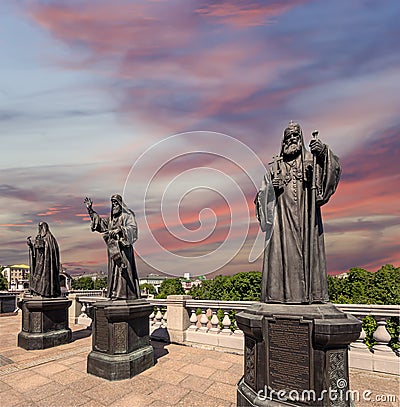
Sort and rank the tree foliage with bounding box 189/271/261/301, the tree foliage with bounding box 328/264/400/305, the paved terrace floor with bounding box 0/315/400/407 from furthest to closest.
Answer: the tree foliage with bounding box 189/271/261/301 < the tree foliage with bounding box 328/264/400/305 < the paved terrace floor with bounding box 0/315/400/407

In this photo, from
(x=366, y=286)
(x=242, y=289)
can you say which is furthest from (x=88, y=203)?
(x=366, y=286)

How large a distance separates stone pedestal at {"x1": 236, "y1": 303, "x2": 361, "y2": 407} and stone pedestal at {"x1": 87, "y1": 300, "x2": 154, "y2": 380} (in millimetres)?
3293

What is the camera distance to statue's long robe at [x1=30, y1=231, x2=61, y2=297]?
34.0 ft

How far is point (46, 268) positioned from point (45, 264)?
0.14 metres

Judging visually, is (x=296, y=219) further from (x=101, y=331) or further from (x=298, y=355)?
(x=101, y=331)

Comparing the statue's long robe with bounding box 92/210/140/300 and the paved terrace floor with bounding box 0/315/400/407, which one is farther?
the statue's long robe with bounding box 92/210/140/300

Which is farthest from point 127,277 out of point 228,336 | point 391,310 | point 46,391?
point 391,310

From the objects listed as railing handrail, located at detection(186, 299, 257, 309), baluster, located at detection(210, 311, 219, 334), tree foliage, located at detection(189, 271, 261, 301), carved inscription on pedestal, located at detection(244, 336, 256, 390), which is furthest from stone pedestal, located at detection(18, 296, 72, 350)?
tree foliage, located at detection(189, 271, 261, 301)

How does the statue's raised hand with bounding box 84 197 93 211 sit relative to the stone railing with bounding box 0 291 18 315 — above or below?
above

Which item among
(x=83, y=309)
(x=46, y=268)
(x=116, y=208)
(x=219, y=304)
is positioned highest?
(x=116, y=208)

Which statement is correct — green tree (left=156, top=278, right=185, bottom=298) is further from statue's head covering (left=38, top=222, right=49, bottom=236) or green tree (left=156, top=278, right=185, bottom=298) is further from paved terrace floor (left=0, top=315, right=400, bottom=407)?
paved terrace floor (left=0, top=315, right=400, bottom=407)

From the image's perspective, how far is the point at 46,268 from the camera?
1040 centimetres

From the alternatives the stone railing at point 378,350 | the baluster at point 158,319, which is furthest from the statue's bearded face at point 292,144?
the baluster at point 158,319

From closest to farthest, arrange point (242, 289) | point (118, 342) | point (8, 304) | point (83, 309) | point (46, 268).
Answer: point (118, 342)
point (46, 268)
point (83, 309)
point (8, 304)
point (242, 289)
